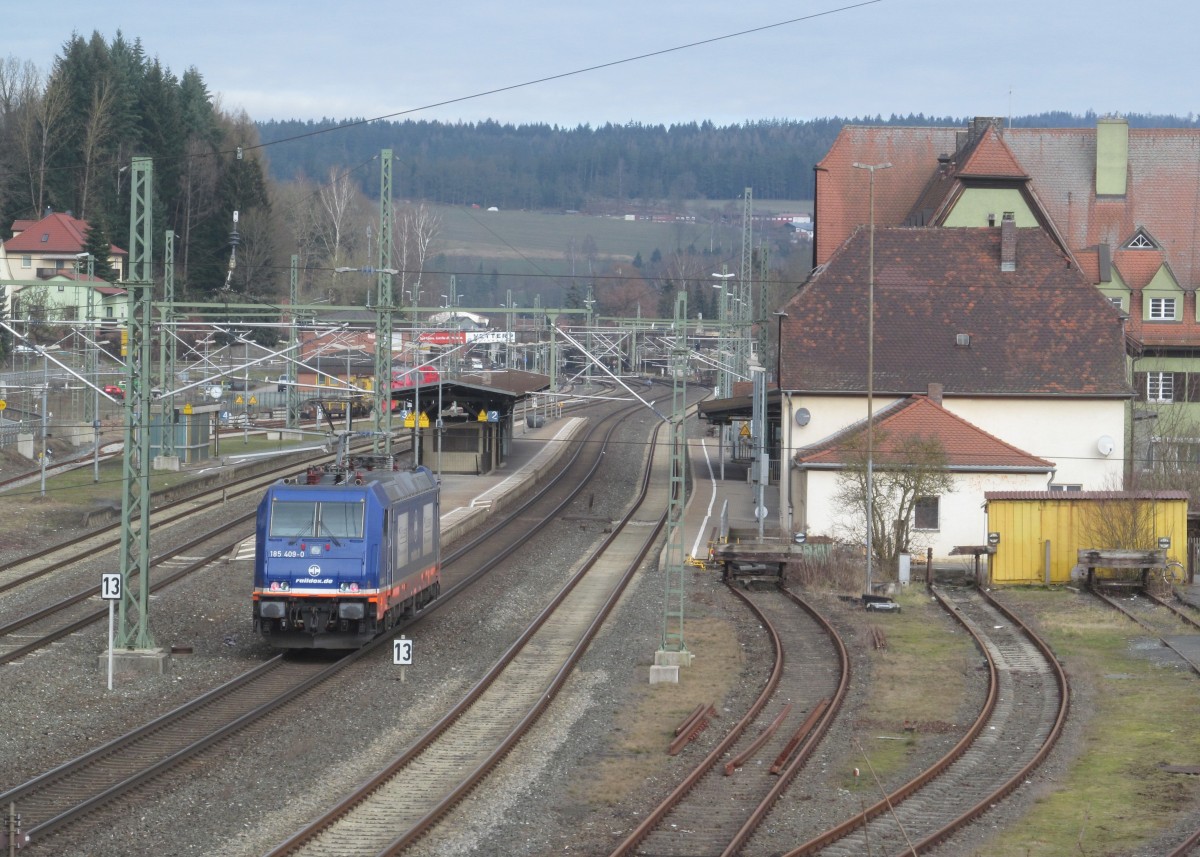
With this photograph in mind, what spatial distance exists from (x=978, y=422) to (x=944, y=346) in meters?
2.67

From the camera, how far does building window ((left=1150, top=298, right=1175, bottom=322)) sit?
59.3 metres

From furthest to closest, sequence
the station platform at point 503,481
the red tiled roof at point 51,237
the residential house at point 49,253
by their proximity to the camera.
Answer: the red tiled roof at point 51,237 < the residential house at point 49,253 < the station platform at point 503,481

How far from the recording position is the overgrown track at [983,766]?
46.1ft

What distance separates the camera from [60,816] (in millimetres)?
14250

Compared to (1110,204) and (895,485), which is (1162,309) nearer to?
(1110,204)

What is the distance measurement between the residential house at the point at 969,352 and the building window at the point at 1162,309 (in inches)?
534

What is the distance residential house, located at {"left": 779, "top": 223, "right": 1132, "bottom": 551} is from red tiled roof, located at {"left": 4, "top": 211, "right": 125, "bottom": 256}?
57.8m

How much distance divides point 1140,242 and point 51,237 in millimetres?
63666

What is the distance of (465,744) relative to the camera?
18.5 m

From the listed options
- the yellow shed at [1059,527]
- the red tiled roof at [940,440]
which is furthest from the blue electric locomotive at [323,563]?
the red tiled roof at [940,440]

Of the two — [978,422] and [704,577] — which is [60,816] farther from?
[978,422]

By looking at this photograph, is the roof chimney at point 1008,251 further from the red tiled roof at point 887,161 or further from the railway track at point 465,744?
the railway track at point 465,744

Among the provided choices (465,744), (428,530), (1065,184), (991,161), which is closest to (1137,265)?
(1065,184)

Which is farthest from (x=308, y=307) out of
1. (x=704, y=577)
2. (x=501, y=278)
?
(x=501, y=278)
